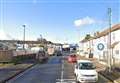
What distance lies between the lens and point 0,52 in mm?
58250

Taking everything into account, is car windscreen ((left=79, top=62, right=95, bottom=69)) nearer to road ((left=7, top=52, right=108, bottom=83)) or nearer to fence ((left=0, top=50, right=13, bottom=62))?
road ((left=7, top=52, right=108, bottom=83))

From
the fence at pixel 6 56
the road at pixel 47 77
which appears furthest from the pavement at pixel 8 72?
the fence at pixel 6 56

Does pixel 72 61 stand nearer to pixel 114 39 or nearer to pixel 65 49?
pixel 114 39

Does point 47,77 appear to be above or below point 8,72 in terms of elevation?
below

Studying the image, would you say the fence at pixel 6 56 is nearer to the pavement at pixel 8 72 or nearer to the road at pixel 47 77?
the pavement at pixel 8 72

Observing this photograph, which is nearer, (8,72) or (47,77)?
(47,77)

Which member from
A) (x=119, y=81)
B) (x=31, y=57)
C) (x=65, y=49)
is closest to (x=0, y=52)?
(x=31, y=57)

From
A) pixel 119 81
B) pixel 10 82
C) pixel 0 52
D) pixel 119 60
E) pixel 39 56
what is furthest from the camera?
pixel 39 56

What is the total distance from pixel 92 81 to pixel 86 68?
1976mm

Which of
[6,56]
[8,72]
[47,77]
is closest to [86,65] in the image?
[47,77]

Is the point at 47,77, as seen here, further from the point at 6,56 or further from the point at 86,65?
the point at 6,56

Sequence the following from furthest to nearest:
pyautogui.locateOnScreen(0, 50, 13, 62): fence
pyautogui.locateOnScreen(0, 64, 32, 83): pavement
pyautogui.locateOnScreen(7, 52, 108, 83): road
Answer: pyautogui.locateOnScreen(0, 50, 13, 62): fence, pyautogui.locateOnScreen(0, 64, 32, 83): pavement, pyautogui.locateOnScreen(7, 52, 108, 83): road

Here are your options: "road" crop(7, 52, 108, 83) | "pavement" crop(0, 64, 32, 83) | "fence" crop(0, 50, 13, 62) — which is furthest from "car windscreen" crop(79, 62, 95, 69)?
"fence" crop(0, 50, 13, 62)

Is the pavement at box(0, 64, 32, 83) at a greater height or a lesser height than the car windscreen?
lesser
